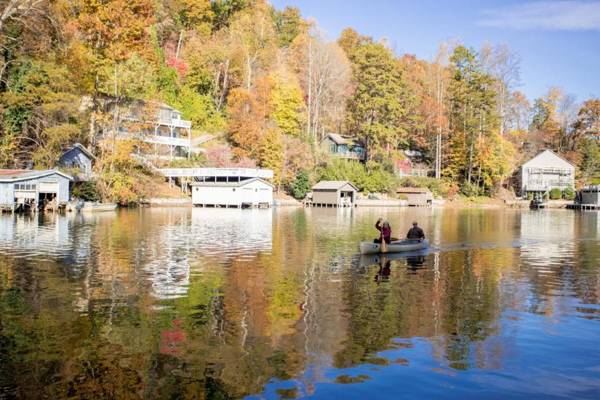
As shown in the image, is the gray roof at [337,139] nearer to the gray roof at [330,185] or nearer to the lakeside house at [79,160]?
the gray roof at [330,185]

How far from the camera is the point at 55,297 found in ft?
58.5

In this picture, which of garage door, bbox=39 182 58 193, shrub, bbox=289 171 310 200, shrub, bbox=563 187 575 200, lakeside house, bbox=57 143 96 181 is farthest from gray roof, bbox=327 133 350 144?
garage door, bbox=39 182 58 193

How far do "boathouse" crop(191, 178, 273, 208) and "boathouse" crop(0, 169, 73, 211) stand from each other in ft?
67.7

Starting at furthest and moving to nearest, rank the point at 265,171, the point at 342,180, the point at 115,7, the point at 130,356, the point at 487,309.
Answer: the point at 342,180 < the point at 265,171 < the point at 115,7 < the point at 487,309 < the point at 130,356

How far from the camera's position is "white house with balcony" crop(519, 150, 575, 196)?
106m

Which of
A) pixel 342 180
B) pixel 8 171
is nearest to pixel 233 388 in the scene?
pixel 8 171

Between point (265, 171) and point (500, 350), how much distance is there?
201 ft

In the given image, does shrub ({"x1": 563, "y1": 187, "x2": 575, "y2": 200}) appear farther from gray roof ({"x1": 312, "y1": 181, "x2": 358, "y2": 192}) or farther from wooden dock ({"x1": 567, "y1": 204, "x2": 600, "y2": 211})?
gray roof ({"x1": 312, "y1": 181, "x2": 358, "y2": 192})

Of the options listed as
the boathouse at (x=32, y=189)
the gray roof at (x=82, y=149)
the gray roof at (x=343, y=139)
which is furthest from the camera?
the gray roof at (x=343, y=139)

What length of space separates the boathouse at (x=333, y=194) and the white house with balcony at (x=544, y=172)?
41.0 m

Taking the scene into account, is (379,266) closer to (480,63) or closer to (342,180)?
(342,180)

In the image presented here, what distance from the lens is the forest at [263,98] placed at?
5888 cm

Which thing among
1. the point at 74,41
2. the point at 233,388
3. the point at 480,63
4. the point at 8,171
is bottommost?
the point at 233,388

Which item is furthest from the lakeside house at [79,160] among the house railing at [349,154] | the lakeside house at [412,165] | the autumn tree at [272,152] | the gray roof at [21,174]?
the lakeside house at [412,165]
